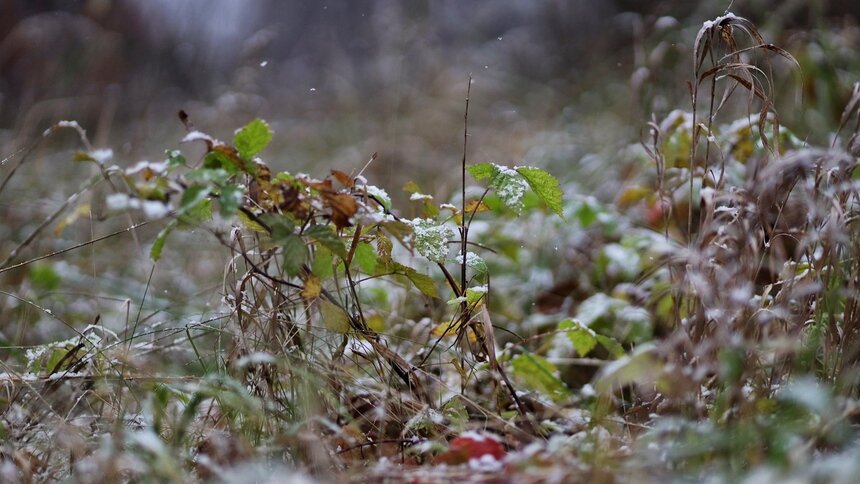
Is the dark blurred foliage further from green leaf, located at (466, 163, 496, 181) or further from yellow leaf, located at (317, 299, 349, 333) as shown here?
yellow leaf, located at (317, 299, 349, 333)

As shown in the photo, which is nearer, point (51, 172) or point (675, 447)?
point (675, 447)

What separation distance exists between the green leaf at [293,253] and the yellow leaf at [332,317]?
12cm

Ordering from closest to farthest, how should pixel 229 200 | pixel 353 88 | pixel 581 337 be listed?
pixel 229 200 < pixel 581 337 < pixel 353 88

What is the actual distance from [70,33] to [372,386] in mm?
3842

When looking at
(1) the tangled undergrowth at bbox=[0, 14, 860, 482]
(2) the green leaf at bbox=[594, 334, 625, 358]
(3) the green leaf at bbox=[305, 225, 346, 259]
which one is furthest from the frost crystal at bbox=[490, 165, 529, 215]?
(2) the green leaf at bbox=[594, 334, 625, 358]

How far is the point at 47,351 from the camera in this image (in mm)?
1244

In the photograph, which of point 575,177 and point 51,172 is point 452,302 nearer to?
point 575,177

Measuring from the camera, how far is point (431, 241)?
3.59 ft

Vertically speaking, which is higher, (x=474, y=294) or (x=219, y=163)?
(x=219, y=163)

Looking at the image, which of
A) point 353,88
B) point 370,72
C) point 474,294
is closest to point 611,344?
point 474,294

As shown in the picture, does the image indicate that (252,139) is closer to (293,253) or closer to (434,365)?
(293,253)

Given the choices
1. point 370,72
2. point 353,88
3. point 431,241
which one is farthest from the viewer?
point 370,72

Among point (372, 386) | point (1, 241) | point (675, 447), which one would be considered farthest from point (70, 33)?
point (675, 447)

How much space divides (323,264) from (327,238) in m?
0.08
